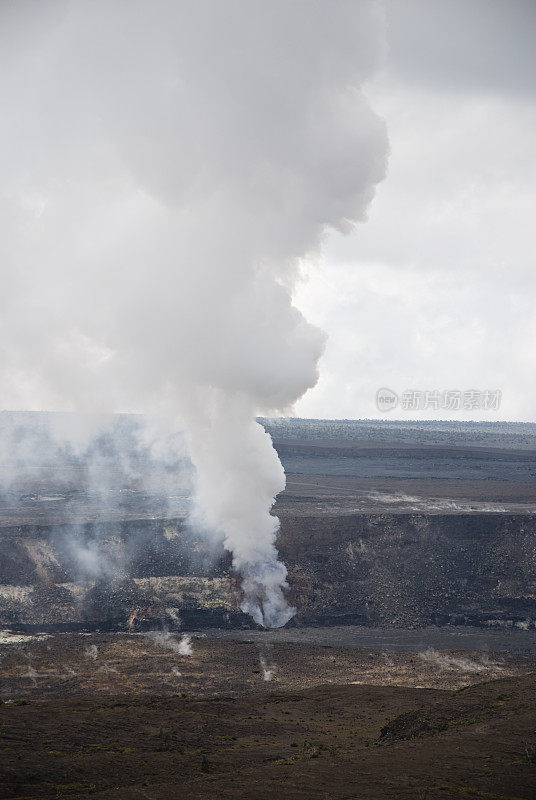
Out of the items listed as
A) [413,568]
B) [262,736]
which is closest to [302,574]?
[413,568]

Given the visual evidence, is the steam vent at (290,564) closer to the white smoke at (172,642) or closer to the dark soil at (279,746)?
the white smoke at (172,642)

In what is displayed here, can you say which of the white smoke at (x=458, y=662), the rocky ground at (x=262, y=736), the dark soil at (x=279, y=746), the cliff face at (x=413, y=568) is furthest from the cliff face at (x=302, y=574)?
the dark soil at (x=279, y=746)

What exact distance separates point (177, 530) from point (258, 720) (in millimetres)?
34884

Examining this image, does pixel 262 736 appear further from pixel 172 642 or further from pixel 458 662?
pixel 458 662

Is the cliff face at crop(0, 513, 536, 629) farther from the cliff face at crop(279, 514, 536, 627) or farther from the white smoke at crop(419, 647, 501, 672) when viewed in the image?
the white smoke at crop(419, 647, 501, 672)

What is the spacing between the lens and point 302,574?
6047 centimetres

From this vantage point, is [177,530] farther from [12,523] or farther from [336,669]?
[336,669]

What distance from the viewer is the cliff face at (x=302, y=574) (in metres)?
54.5

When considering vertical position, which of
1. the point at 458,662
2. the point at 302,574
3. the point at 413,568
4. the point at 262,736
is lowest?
the point at 262,736

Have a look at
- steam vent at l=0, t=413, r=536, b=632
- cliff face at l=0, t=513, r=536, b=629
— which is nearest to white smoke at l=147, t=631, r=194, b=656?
steam vent at l=0, t=413, r=536, b=632

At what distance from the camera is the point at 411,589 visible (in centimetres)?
6012

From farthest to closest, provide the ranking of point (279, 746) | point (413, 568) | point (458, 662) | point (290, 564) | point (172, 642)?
point (413, 568) → point (290, 564) → point (172, 642) → point (458, 662) → point (279, 746)

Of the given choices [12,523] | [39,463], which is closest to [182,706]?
[12,523]

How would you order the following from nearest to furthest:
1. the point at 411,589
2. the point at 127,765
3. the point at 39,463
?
the point at 127,765
the point at 411,589
the point at 39,463
